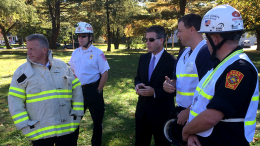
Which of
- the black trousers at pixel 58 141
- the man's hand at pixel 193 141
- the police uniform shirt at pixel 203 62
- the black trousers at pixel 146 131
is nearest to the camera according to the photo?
the man's hand at pixel 193 141

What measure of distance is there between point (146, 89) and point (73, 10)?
3054 centimetres

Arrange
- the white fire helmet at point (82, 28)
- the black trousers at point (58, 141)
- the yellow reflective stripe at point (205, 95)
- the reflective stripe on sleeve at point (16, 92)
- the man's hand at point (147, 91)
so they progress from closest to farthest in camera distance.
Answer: the yellow reflective stripe at point (205, 95) → the reflective stripe on sleeve at point (16, 92) → the black trousers at point (58, 141) → the man's hand at point (147, 91) → the white fire helmet at point (82, 28)

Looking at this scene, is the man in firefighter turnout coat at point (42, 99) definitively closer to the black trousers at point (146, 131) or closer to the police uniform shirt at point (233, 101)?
the black trousers at point (146, 131)

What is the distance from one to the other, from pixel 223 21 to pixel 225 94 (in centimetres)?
65

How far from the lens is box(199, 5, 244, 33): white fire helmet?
1.77 m

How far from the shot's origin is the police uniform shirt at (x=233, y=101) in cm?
157

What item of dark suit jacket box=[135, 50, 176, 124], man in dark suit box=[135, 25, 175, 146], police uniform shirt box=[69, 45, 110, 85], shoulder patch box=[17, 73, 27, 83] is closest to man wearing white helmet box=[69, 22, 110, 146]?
police uniform shirt box=[69, 45, 110, 85]

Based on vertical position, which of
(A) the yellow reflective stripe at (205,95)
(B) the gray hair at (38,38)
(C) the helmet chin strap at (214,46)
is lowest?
(A) the yellow reflective stripe at (205,95)

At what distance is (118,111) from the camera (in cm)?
671

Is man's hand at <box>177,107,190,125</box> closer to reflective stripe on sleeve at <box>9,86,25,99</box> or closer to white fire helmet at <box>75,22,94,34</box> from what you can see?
reflective stripe on sleeve at <box>9,86,25,99</box>

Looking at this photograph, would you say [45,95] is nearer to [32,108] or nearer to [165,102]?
[32,108]

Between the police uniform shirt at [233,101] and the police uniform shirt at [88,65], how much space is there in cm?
285

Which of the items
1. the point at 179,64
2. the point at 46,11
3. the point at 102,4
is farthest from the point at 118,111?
the point at 46,11

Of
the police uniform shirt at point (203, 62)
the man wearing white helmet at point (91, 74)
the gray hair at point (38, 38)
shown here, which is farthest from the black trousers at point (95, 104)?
the police uniform shirt at point (203, 62)
